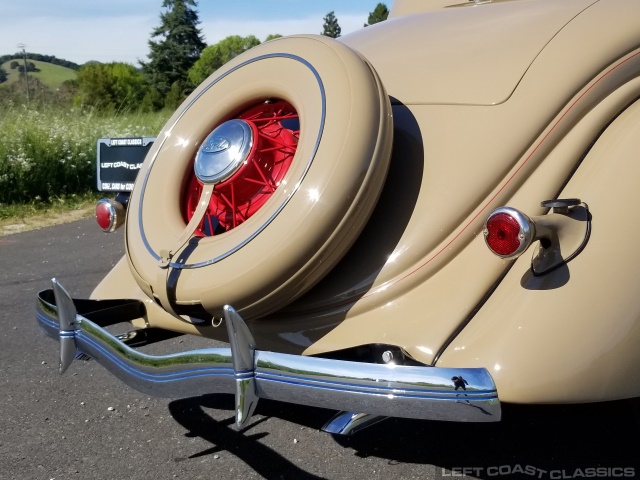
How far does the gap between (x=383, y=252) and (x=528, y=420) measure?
1123 mm

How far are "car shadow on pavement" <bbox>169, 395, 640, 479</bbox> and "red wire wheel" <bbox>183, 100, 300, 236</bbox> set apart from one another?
2.90 feet

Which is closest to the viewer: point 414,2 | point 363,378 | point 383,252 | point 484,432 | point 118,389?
point 363,378

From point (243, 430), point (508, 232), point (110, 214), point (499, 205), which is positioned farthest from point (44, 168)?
point (508, 232)

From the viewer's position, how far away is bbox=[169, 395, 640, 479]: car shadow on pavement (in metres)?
2.54

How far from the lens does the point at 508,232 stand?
6.25 feet

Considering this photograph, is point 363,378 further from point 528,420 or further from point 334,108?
point 528,420

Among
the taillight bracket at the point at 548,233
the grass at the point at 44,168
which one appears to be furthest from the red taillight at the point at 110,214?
the grass at the point at 44,168

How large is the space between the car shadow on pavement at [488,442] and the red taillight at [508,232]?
0.79 metres

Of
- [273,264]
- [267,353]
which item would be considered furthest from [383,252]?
[267,353]

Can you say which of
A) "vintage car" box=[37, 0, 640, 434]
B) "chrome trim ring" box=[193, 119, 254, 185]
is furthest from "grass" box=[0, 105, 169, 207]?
"chrome trim ring" box=[193, 119, 254, 185]

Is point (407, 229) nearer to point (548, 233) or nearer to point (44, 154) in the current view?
point (548, 233)

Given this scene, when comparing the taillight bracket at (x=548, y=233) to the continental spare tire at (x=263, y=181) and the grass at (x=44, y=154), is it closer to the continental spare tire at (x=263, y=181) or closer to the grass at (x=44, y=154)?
the continental spare tire at (x=263, y=181)

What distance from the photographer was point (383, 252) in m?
2.28

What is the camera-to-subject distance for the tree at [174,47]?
137 ft
